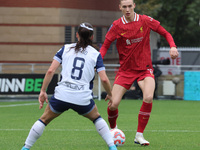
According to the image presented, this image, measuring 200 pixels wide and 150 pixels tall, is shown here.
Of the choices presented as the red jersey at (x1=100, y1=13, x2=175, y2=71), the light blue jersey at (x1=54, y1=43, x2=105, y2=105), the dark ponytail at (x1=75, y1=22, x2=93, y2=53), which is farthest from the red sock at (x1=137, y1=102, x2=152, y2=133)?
the dark ponytail at (x1=75, y1=22, x2=93, y2=53)

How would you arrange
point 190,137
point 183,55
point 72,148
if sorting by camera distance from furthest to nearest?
point 183,55 < point 190,137 < point 72,148

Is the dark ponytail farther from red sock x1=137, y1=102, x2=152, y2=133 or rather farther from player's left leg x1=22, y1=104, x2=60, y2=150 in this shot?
red sock x1=137, y1=102, x2=152, y2=133

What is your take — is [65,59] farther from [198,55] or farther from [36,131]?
[198,55]

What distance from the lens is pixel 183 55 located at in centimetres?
4022

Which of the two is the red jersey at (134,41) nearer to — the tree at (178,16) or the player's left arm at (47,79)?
the player's left arm at (47,79)

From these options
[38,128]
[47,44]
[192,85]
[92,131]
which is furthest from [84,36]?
[47,44]

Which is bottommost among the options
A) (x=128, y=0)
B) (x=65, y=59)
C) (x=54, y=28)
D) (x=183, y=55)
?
(x=183, y=55)

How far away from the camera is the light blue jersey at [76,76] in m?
7.75

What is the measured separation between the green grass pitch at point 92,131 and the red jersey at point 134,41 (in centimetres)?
133

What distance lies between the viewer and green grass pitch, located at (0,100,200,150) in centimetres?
968

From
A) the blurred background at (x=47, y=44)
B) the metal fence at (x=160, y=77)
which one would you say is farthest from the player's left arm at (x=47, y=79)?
the metal fence at (x=160, y=77)

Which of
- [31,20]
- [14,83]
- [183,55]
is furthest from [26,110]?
[183,55]

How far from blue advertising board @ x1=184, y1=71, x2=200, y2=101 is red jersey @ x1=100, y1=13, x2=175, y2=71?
1503cm

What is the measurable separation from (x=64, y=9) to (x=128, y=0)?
1708 centimetres
